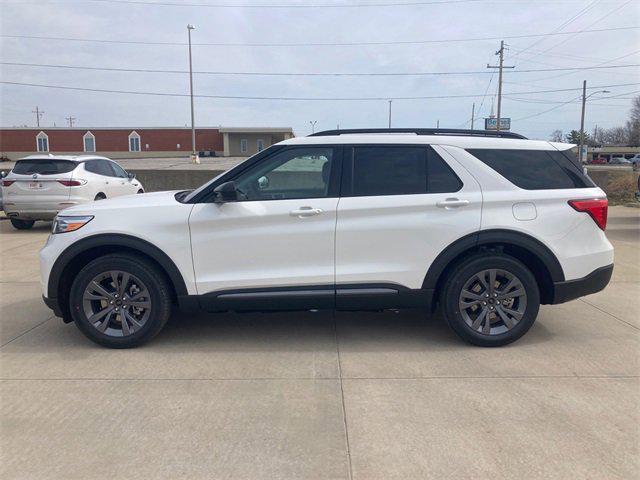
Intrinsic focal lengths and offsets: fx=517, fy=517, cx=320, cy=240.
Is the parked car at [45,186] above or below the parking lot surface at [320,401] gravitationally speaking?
above

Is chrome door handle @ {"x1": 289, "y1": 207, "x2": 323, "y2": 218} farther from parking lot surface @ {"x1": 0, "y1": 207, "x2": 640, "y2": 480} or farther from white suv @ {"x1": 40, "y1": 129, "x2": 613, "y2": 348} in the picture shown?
parking lot surface @ {"x1": 0, "y1": 207, "x2": 640, "y2": 480}

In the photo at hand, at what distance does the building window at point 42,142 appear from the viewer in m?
64.2

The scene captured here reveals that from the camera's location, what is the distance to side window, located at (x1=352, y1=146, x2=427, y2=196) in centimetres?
445

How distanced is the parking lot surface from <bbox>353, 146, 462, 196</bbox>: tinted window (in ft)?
4.52

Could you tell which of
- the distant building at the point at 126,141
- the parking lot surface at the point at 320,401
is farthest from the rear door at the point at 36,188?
the distant building at the point at 126,141

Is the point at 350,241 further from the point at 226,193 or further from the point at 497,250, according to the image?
the point at 497,250

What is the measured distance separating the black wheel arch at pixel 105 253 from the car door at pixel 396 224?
1.39 metres

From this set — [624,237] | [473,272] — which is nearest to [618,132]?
[624,237]

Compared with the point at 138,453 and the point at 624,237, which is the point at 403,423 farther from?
the point at 624,237

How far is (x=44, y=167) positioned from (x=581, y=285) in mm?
10351

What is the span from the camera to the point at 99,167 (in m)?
11.6

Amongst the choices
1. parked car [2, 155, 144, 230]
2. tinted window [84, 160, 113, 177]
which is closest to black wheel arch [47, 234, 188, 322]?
parked car [2, 155, 144, 230]

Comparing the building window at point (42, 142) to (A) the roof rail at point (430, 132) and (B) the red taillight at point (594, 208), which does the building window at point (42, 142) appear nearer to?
(A) the roof rail at point (430, 132)

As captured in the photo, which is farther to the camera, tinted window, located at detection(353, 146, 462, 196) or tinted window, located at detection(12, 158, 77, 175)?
tinted window, located at detection(12, 158, 77, 175)
